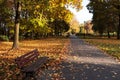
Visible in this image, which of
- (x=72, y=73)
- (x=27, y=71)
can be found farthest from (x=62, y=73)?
(x=27, y=71)

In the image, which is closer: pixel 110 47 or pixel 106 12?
pixel 110 47

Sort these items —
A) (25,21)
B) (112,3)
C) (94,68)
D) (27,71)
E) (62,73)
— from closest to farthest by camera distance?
(27,71) < (62,73) < (94,68) < (25,21) < (112,3)

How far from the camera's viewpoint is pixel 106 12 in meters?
67.2

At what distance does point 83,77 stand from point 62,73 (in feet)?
4.42

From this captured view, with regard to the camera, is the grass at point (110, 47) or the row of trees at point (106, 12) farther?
the row of trees at point (106, 12)

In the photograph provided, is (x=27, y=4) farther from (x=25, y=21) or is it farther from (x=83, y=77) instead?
(x=83, y=77)

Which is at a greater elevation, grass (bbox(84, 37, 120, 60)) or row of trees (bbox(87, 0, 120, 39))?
row of trees (bbox(87, 0, 120, 39))

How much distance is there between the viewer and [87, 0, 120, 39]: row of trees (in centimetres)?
6669

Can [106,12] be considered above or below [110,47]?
above

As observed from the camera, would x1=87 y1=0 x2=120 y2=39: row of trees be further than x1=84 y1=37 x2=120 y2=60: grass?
Yes

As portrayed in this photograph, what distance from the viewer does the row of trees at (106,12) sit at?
66.7 m

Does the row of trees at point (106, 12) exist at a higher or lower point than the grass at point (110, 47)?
higher

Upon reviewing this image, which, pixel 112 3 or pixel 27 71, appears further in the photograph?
pixel 112 3

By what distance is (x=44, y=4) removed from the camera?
25.8m
